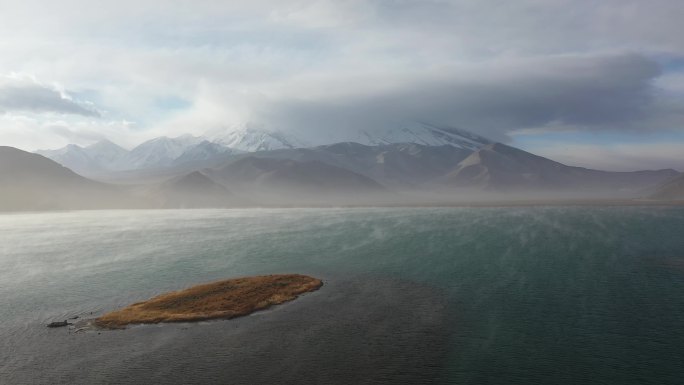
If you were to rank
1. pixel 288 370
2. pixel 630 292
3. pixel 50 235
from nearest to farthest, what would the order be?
pixel 288 370 → pixel 630 292 → pixel 50 235

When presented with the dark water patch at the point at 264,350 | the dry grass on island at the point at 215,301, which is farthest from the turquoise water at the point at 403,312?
the dry grass on island at the point at 215,301

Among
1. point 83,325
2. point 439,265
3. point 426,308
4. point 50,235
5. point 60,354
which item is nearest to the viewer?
point 60,354

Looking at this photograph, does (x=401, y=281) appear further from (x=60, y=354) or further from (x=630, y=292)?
(x=60, y=354)

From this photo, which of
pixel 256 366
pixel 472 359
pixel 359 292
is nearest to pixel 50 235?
pixel 359 292

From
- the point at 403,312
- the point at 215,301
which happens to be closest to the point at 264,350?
the point at 403,312

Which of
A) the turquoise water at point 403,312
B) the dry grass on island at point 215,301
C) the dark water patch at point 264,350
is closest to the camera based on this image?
the dark water patch at point 264,350

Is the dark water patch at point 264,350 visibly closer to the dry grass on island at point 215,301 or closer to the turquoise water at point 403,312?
the turquoise water at point 403,312

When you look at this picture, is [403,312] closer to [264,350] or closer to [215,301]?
[264,350]
